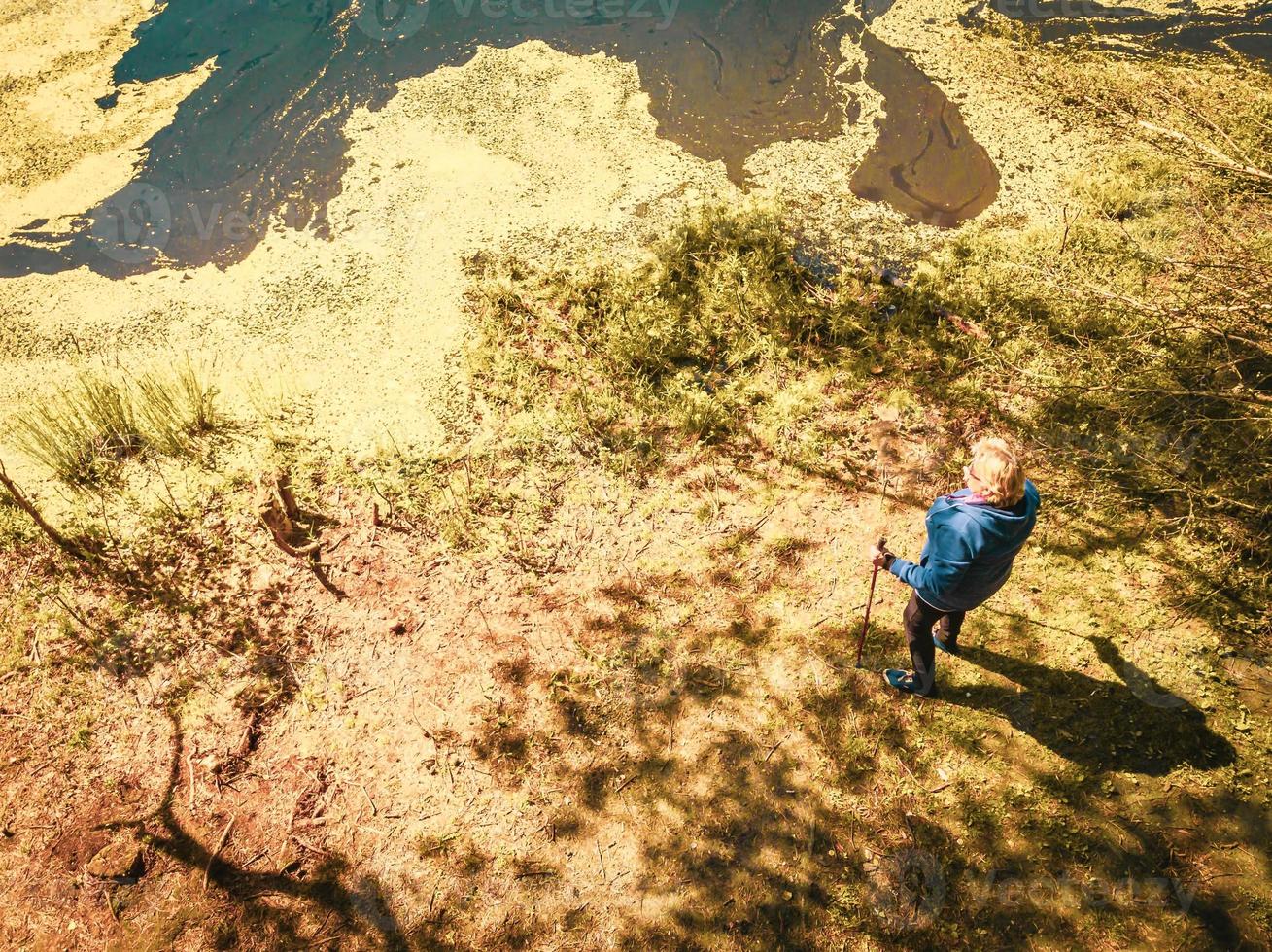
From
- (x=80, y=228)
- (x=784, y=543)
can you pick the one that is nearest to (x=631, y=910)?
(x=784, y=543)

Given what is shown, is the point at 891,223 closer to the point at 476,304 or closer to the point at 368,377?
the point at 476,304

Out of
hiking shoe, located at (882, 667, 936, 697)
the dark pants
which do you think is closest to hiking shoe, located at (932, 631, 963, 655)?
the dark pants
